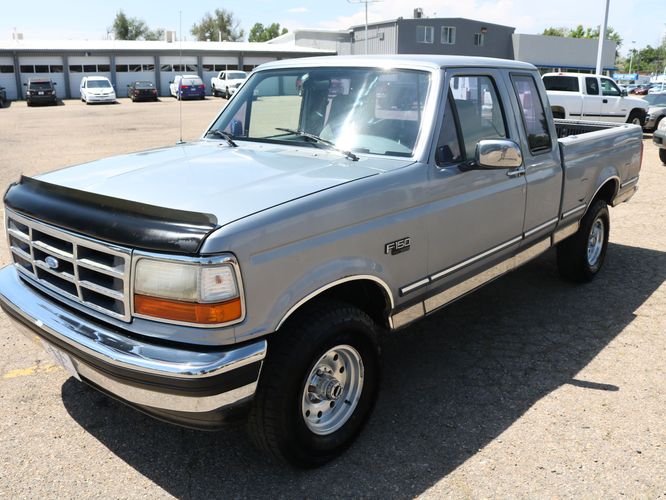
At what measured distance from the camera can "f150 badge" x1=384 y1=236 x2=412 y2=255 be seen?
3.27m

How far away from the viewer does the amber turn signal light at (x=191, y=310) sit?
100 inches

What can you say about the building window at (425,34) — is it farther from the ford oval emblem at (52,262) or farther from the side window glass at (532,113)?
the ford oval emblem at (52,262)

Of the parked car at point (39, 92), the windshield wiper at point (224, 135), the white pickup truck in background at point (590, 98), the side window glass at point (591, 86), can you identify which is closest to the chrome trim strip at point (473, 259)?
the windshield wiper at point (224, 135)

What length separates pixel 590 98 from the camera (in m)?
18.0

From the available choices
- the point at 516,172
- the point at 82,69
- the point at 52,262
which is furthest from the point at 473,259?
the point at 82,69

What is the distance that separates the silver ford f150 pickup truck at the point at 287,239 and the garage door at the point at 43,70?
4775 cm

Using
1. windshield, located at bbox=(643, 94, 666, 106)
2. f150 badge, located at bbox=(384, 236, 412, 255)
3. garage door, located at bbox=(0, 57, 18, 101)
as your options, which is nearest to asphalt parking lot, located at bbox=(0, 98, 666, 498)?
f150 badge, located at bbox=(384, 236, 412, 255)

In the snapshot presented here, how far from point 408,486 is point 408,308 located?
1.00 m

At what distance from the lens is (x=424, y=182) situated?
349 cm

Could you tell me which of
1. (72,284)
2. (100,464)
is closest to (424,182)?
(72,284)

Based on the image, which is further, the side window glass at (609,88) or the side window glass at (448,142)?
the side window glass at (609,88)

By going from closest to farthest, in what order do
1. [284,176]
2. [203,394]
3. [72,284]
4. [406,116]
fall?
1. [203,394]
2. [72,284]
3. [284,176]
4. [406,116]

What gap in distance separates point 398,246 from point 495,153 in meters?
0.86

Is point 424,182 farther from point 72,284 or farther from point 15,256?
point 15,256
